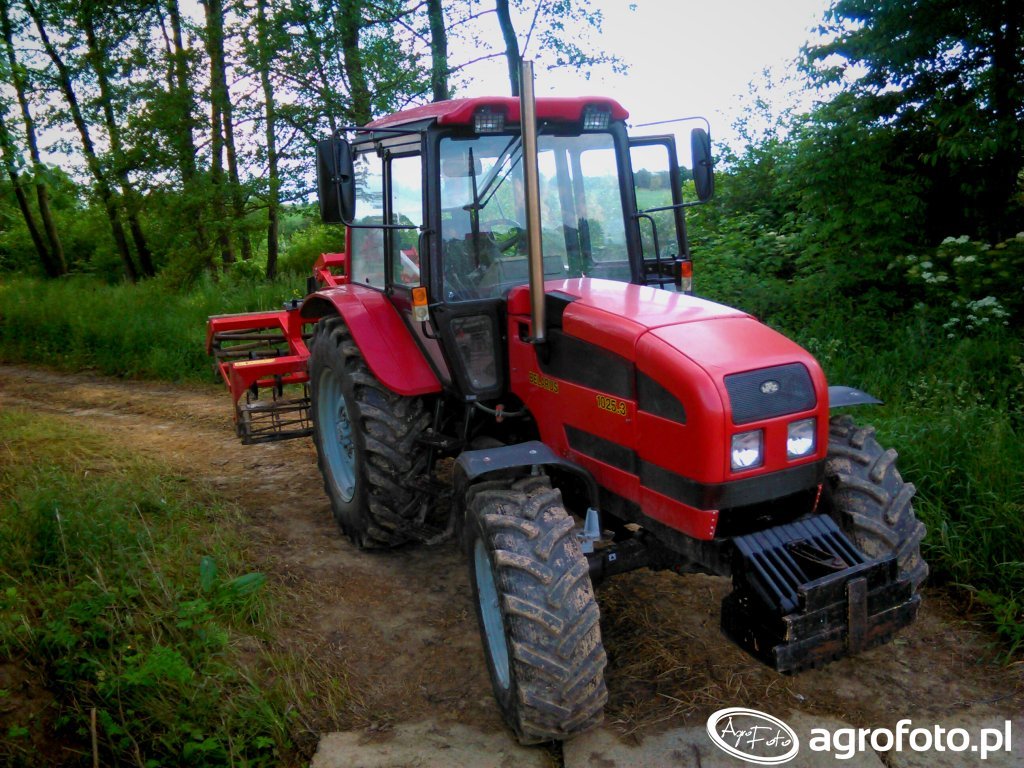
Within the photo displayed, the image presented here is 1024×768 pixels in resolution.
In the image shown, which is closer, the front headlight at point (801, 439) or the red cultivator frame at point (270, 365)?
the front headlight at point (801, 439)

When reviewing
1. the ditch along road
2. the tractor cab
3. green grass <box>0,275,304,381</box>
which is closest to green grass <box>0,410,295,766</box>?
the ditch along road

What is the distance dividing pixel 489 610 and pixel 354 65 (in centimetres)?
911

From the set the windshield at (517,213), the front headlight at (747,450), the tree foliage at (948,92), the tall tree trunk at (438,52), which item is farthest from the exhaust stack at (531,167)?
the tall tree trunk at (438,52)

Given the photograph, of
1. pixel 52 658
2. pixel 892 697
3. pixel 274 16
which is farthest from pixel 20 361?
pixel 892 697

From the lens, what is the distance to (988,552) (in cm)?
390

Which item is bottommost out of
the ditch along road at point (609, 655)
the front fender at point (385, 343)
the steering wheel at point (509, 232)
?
the ditch along road at point (609, 655)

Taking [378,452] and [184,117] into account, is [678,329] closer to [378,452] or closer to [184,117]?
[378,452]

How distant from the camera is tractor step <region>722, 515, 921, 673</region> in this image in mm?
2660

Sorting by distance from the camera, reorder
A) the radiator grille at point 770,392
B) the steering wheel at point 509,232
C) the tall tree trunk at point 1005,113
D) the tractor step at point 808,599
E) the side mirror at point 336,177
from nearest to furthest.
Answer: the tractor step at point 808,599 → the radiator grille at point 770,392 → the side mirror at point 336,177 → the steering wheel at point 509,232 → the tall tree trunk at point 1005,113

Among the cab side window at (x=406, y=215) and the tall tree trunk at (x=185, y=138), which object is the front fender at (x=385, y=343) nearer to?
the cab side window at (x=406, y=215)

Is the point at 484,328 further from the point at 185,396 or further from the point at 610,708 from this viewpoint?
the point at 185,396

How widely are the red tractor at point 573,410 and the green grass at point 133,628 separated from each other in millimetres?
848

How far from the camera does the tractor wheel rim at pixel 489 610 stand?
318 cm

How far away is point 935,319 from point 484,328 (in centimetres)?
446
